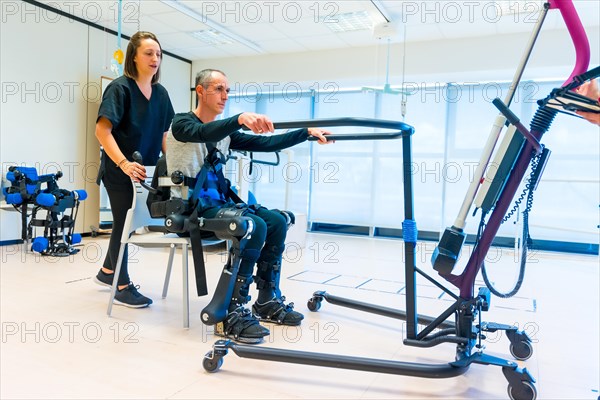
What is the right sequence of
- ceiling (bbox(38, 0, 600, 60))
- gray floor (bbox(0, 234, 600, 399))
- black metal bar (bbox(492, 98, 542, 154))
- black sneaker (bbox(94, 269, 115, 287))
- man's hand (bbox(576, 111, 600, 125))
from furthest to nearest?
1. ceiling (bbox(38, 0, 600, 60))
2. black sneaker (bbox(94, 269, 115, 287))
3. gray floor (bbox(0, 234, 600, 399))
4. black metal bar (bbox(492, 98, 542, 154))
5. man's hand (bbox(576, 111, 600, 125))

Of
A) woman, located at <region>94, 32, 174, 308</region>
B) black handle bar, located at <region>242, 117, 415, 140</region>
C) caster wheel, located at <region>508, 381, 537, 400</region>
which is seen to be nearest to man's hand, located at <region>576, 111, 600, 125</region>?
black handle bar, located at <region>242, 117, 415, 140</region>

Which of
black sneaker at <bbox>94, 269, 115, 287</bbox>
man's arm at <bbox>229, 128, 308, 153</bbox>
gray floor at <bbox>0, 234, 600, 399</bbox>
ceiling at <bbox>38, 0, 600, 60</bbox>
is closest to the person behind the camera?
gray floor at <bbox>0, 234, 600, 399</bbox>

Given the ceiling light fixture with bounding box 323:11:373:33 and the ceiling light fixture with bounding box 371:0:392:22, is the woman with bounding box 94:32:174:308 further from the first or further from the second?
the ceiling light fixture with bounding box 323:11:373:33

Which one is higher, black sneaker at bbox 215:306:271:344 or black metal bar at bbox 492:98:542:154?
black metal bar at bbox 492:98:542:154

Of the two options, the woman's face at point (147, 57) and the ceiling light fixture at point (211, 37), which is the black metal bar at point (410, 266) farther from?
the ceiling light fixture at point (211, 37)

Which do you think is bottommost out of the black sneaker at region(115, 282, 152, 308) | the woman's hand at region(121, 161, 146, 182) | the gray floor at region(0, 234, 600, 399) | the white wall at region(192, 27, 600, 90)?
the gray floor at region(0, 234, 600, 399)

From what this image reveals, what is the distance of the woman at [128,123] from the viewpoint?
240 cm

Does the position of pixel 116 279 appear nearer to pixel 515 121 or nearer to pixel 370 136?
Result: pixel 370 136

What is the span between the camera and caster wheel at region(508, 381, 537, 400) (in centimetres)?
142

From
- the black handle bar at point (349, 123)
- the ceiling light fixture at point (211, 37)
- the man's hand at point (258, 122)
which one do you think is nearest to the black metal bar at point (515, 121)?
the black handle bar at point (349, 123)

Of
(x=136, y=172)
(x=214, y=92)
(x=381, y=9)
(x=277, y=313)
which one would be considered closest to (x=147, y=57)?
(x=214, y=92)

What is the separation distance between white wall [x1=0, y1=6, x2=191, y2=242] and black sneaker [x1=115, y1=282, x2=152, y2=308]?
9.72ft

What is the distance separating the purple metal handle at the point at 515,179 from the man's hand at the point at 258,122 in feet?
2.49

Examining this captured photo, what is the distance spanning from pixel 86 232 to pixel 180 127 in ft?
14.0
